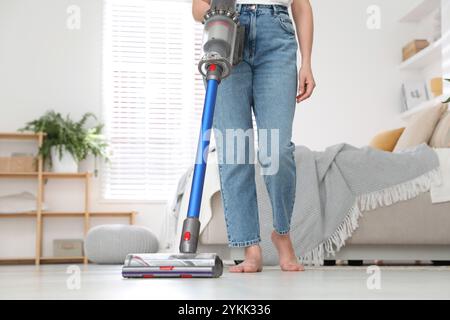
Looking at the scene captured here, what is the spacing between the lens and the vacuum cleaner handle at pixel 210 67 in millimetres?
1521

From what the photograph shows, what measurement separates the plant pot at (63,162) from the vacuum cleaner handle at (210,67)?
11.7 ft

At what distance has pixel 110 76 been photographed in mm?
5504

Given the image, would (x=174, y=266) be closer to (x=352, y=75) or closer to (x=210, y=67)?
(x=210, y=67)

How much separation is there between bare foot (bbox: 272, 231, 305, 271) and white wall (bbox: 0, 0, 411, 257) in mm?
3531

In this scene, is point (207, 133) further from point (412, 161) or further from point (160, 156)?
point (160, 156)

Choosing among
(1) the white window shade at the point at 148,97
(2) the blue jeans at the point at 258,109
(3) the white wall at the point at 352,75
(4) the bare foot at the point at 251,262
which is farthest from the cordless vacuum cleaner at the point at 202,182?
(3) the white wall at the point at 352,75

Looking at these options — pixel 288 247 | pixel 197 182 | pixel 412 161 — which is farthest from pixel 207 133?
pixel 412 161

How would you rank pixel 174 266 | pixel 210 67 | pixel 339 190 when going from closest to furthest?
pixel 174 266
pixel 210 67
pixel 339 190

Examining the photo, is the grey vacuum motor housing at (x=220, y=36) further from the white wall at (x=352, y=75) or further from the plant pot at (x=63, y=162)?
the white wall at (x=352, y=75)

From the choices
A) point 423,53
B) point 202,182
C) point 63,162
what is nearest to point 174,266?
point 202,182

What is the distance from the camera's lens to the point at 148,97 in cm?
555

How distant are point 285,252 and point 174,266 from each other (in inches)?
22.3

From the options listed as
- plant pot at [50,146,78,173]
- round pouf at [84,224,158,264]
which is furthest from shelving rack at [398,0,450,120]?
plant pot at [50,146,78,173]

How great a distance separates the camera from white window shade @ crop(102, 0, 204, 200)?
5.50 metres
